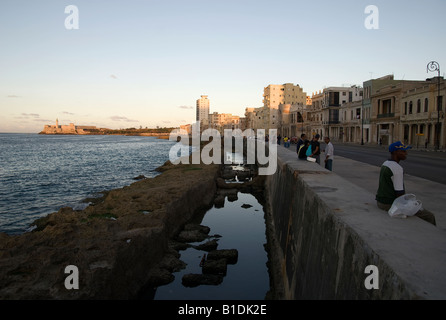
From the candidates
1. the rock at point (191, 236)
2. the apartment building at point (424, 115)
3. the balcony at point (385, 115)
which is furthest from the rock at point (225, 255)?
the balcony at point (385, 115)

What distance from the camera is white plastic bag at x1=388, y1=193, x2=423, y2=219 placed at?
5.29m

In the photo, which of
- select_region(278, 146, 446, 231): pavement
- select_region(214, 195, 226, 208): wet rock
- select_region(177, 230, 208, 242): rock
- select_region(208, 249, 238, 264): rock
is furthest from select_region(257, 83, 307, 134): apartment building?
select_region(208, 249, 238, 264): rock

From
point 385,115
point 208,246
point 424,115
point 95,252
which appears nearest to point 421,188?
point 208,246

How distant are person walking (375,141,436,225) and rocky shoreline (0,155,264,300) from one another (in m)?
6.92

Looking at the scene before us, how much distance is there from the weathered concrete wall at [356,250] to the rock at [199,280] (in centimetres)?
277

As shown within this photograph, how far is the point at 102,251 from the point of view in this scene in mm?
9492

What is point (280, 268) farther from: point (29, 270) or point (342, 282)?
point (29, 270)

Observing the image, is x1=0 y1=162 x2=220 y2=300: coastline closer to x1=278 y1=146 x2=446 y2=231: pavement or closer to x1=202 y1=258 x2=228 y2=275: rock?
x1=202 y1=258 x2=228 y2=275: rock

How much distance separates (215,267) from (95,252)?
4.16 m

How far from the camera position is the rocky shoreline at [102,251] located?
7.88 m

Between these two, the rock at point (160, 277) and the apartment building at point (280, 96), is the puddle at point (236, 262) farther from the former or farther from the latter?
the apartment building at point (280, 96)

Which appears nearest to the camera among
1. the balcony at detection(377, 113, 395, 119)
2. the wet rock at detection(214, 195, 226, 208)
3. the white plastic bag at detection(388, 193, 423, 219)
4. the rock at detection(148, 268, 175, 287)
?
the white plastic bag at detection(388, 193, 423, 219)

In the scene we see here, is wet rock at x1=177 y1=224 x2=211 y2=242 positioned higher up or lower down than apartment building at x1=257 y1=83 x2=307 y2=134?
lower down
